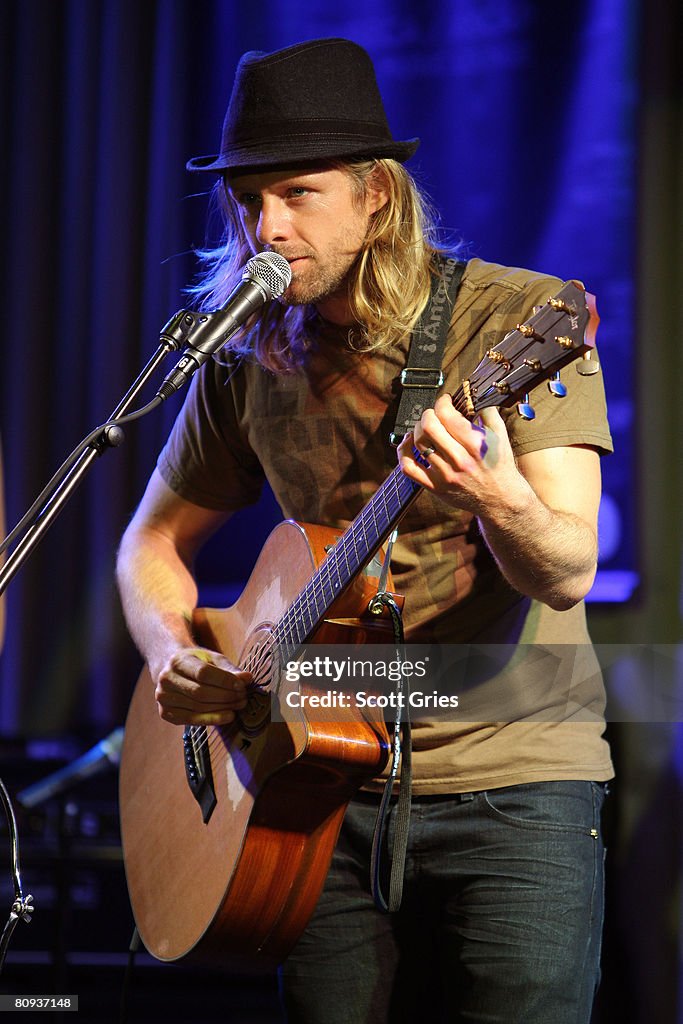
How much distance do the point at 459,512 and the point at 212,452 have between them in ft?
2.03

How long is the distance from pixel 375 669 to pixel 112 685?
199 centimetres

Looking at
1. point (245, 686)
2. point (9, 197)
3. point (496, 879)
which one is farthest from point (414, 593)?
point (9, 197)

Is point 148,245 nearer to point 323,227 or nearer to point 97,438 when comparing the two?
point 323,227

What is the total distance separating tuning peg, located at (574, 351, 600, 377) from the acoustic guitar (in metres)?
0.06

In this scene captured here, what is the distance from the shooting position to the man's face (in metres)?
1.91

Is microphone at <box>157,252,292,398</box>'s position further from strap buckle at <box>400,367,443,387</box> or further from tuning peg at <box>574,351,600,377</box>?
tuning peg at <box>574,351,600,377</box>

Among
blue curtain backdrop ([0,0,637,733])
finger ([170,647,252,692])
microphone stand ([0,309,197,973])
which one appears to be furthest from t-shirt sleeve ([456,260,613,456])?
blue curtain backdrop ([0,0,637,733])

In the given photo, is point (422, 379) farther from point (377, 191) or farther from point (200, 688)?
point (200, 688)

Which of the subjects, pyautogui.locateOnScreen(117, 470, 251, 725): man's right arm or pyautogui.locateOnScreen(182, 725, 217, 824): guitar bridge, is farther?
pyautogui.locateOnScreen(117, 470, 251, 725): man's right arm

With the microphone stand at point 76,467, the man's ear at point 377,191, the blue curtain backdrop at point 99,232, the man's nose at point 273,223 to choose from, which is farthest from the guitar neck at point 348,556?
the blue curtain backdrop at point 99,232

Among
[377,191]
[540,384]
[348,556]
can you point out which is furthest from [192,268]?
[540,384]

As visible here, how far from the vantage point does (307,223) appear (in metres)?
1.93

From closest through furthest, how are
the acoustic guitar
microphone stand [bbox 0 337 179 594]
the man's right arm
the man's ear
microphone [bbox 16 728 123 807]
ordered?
microphone stand [bbox 0 337 179 594]
the acoustic guitar
the man's ear
the man's right arm
microphone [bbox 16 728 123 807]

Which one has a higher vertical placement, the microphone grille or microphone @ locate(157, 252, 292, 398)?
the microphone grille
